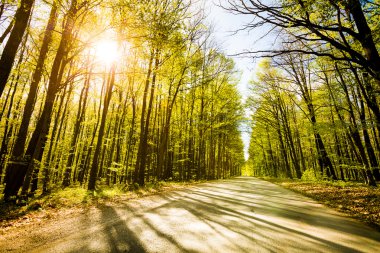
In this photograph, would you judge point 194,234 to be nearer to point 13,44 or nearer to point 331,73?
point 13,44

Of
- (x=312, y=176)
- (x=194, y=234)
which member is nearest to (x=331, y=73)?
(x=312, y=176)

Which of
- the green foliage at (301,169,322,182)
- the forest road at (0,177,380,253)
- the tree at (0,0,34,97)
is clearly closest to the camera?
the forest road at (0,177,380,253)

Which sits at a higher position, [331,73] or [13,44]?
[331,73]

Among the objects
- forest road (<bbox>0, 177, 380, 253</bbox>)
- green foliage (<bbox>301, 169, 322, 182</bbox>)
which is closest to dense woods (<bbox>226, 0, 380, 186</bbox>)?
green foliage (<bbox>301, 169, 322, 182</bbox>)

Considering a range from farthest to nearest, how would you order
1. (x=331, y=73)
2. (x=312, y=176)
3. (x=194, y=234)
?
(x=312, y=176), (x=331, y=73), (x=194, y=234)

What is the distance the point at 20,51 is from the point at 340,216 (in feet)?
65.0

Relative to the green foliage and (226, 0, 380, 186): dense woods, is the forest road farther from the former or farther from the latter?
the green foliage

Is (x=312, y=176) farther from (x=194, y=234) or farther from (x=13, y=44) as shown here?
(x=13, y=44)

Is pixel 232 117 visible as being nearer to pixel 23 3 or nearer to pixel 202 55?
pixel 202 55

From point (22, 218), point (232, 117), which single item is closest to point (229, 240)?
point (22, 218)

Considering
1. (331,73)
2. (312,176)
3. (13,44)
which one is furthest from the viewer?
(312,176)

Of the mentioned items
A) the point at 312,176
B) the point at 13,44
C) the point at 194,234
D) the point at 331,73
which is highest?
the point at 331,73

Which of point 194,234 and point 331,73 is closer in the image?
point 194,234

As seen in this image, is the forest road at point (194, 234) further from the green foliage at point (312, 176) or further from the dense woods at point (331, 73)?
the green foliage at point (312, 176)
